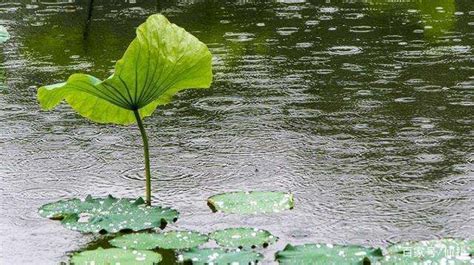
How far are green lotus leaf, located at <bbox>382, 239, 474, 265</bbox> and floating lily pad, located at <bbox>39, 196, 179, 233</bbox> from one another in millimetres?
879

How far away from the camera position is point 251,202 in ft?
11.7

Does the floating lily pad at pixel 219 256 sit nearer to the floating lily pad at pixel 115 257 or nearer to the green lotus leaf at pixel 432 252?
the floating lily pad at pixel 115 257

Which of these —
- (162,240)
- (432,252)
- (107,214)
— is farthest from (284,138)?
(432,252)

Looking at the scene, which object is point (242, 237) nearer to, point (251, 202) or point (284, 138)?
point (251, 202)

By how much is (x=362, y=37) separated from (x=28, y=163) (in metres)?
4.27

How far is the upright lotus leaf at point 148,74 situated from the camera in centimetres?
350

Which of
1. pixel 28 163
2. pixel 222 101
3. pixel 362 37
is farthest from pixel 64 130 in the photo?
pixel 362 37

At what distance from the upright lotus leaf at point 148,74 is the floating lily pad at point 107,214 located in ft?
0.69

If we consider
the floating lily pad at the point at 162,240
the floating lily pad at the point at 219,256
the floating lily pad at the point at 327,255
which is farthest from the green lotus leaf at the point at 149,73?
the floating lily pad at the point at 327,255

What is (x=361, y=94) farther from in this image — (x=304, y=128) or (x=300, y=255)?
(x=300, y=255)

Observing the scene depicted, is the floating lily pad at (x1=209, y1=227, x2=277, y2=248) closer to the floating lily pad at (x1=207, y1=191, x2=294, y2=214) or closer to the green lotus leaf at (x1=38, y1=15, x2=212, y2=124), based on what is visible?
the floating lily pad at (x1=207, y1=191, x2=294, y2=214)

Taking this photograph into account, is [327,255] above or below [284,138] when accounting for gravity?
above

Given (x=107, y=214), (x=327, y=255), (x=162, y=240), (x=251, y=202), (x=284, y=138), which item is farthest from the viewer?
(x=284, y=138)

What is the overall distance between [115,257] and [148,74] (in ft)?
2.98
